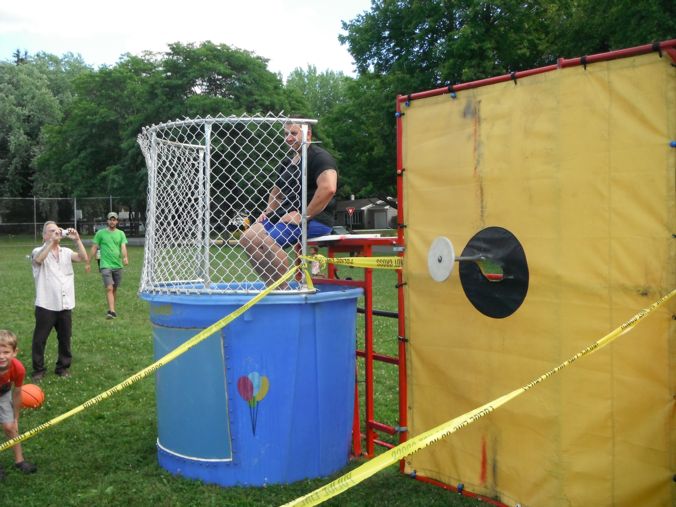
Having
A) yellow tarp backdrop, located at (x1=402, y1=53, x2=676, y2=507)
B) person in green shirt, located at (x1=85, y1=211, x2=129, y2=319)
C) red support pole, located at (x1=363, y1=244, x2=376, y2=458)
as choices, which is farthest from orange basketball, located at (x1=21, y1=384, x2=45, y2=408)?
person in green shirt, located at (x1=85, y1=211, x2=129, y2=319)

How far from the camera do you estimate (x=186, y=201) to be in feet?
17.0

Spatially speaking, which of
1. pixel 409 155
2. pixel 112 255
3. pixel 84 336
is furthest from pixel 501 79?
pixel 112 255

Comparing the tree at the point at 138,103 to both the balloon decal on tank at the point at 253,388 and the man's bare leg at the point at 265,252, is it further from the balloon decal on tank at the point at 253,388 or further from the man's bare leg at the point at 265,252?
the balloon decal on tank at the point at 253,388

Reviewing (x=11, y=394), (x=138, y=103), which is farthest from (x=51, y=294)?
(x=138, y=103)

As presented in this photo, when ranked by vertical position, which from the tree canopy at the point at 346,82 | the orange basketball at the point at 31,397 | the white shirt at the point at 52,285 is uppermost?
the tree canopy at the point at 346,82

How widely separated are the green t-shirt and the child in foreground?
739 cm

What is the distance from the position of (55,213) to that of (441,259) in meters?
39.6

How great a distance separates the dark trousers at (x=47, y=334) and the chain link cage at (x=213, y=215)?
3315 millimetres

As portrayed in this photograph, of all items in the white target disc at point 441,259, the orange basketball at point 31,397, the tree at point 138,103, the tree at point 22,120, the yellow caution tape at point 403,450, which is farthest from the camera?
the tree at point 22,120

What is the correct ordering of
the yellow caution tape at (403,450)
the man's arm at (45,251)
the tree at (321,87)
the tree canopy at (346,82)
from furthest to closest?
the tree at (321,87) → the tree canopy at (346,82) → the man's arm at (45,251) → the yellow caution tape at (403,450)

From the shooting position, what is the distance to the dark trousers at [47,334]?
7.96 m

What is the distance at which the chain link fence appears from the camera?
39.3 meters

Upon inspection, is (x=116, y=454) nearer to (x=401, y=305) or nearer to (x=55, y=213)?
(x=401, y=305)

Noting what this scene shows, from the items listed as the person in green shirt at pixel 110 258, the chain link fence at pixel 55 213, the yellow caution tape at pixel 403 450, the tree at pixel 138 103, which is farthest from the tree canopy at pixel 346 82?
the yellow caution tape at pixel 403 450
